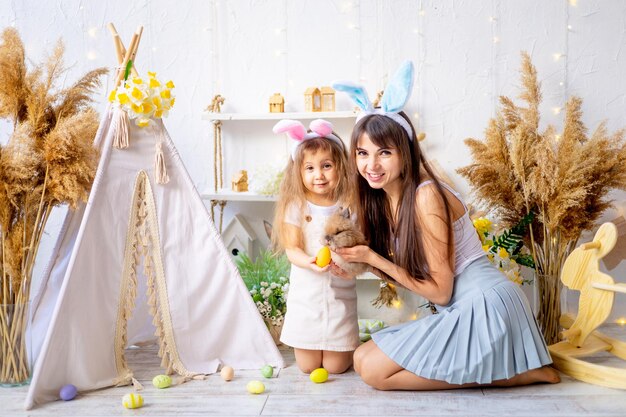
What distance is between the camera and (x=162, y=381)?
2.54m

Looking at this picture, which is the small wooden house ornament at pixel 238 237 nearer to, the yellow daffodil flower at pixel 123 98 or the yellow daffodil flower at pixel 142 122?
the yellow daffodil flower at pixel 142 122

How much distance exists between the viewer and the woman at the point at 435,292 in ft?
7.84

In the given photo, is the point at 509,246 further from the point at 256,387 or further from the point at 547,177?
the point at 256,387

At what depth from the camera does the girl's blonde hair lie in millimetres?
2680

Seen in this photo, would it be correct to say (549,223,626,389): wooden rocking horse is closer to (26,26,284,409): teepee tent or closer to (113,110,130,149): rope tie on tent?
(26,26,284,409): teepee tent

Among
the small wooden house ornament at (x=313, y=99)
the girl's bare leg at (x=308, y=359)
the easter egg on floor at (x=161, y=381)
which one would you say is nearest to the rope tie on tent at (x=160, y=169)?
the easter egg on floor at (x=161, y=381)

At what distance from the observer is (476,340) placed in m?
2.39

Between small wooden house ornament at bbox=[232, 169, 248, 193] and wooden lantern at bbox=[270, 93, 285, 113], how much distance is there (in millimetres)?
349

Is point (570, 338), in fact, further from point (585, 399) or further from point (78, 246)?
point (78, 246)

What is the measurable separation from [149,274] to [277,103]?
1166 mm

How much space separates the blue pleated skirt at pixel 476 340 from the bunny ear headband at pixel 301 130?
31.1 inches

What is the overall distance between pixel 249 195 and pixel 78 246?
105 centimetres

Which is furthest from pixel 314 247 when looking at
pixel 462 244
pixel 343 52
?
pixel 343 52

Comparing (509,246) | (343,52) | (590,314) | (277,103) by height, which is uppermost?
(343,52)
